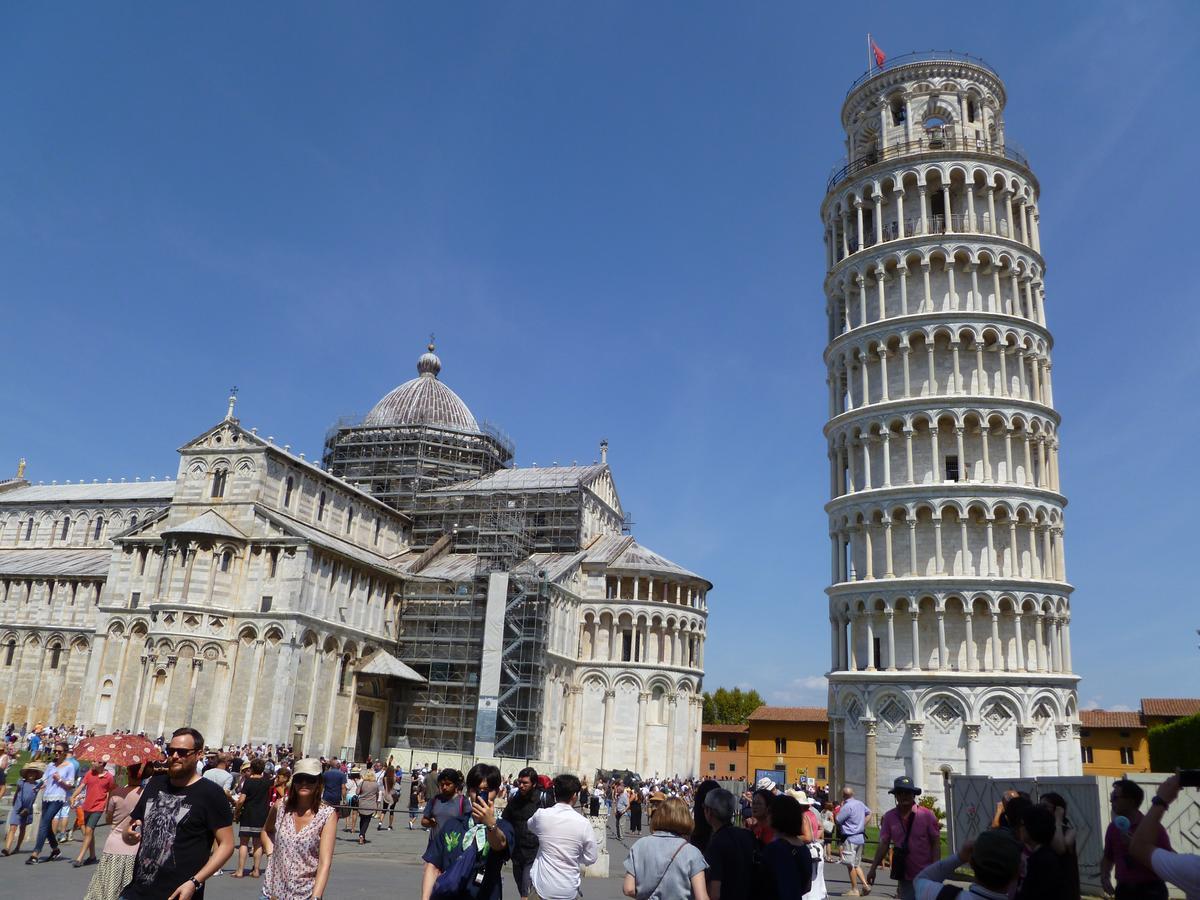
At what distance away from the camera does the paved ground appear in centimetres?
1347

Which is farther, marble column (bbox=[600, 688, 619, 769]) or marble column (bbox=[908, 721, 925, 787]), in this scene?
marble column (bbox=[600, 688, 619, 769])

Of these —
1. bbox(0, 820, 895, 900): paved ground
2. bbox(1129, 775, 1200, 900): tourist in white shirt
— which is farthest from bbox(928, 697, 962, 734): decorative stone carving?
bbox(1129, 775, 1200, 900): tourist in white shirt

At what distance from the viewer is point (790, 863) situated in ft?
22.9

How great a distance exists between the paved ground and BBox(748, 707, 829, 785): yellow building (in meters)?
46.7

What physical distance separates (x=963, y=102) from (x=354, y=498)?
3846cm

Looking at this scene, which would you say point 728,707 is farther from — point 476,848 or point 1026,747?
point 476,848

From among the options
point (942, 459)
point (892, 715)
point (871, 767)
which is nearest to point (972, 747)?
point (892, 715)

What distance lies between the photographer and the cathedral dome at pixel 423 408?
66000 millimetres

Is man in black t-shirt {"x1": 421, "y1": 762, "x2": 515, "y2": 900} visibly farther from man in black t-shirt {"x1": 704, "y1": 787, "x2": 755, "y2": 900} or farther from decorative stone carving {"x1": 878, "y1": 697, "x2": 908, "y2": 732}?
decorative stone carving {"x1": 878, "y1": 697, "x2": 908, "y2": 732}

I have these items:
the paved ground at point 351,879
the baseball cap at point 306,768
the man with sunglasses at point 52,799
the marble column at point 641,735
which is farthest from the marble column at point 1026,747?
the baseball cap at point 306,768

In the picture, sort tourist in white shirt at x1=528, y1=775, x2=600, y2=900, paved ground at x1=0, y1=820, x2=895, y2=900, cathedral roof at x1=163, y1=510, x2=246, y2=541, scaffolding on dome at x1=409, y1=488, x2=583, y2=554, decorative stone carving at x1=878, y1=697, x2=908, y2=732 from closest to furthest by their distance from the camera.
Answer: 1. tourist in white shirt at x1=528, y1=775, x2=600, y2=900
2. paved ground at x1=0, y1=820, x2=895, y2=900
3. decorative stone carving at x1=878, y1=697, x2=908, y2=732
4. cathedral roof at x1=163, y1=510, x2=246, y2=541
5. scaffolding on dome at x1=409, y1=488, x2=583, y2=554

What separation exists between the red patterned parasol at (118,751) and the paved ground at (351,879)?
1.81 m

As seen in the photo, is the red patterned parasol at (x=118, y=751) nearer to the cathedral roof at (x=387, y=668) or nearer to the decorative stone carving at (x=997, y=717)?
the decorative stone carving at (x=997, y=717)

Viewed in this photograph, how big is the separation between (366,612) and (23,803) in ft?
111
